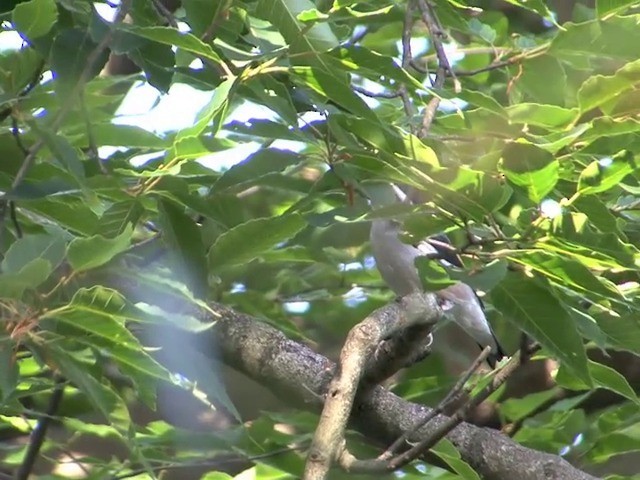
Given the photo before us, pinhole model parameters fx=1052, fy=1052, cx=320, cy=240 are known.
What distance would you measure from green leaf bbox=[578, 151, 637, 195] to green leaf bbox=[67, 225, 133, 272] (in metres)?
0.57

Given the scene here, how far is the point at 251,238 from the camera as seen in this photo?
157cm

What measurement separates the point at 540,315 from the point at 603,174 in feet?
0.71

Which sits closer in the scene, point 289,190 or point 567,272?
point 567,272

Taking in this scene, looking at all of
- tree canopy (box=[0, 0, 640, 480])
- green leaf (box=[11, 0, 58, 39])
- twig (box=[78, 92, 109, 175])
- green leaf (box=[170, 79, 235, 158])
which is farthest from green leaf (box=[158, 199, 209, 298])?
green leaf (box=[11, 0, 58, 39])

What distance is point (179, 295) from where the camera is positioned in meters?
1.38

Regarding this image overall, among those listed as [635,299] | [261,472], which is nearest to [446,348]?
[261,472]

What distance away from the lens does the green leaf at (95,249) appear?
122 centimetres

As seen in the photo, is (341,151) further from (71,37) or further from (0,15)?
(0,15)

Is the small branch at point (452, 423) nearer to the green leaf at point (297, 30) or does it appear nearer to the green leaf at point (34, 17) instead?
the green leaf at point (297, 30)

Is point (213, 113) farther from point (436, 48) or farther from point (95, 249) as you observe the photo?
point (436, 48)

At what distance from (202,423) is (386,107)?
114 cm

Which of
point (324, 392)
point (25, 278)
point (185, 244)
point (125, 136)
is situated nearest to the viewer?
point (25, 278)

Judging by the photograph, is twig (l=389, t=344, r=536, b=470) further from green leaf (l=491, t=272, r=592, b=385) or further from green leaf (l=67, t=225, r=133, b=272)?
green leaf (l=67, t=225, r=133, b=272)

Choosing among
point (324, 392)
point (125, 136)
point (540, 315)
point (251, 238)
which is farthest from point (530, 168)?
point (324, 392)
